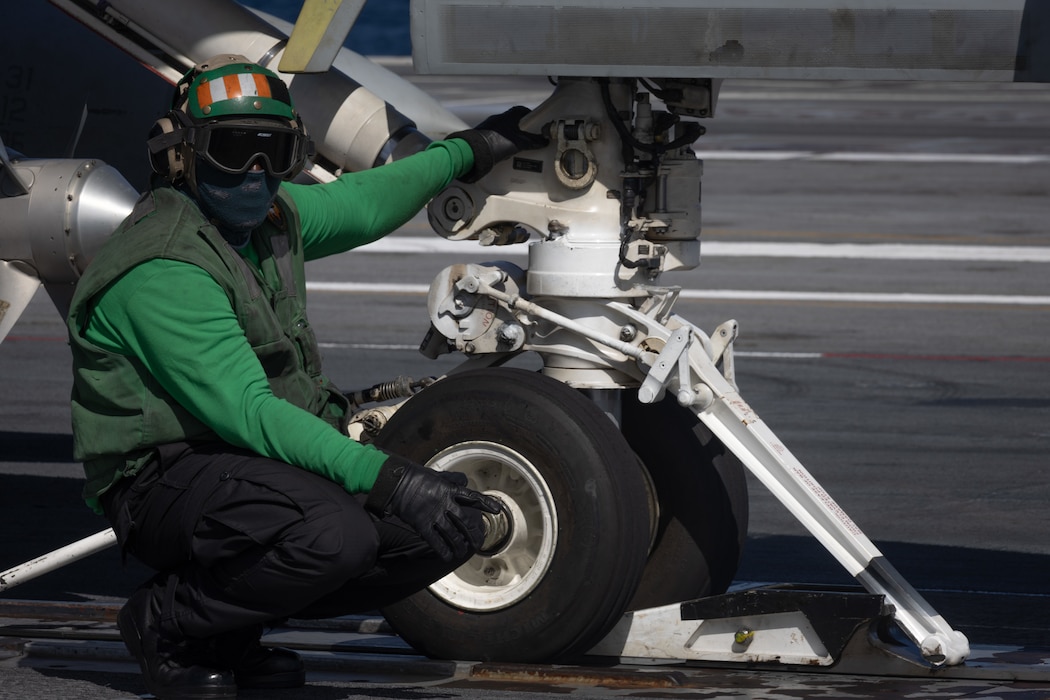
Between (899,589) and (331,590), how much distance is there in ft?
5.02

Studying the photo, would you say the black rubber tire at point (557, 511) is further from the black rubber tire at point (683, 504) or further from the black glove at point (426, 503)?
the black glove at point (426, 503)

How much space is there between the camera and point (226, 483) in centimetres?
430

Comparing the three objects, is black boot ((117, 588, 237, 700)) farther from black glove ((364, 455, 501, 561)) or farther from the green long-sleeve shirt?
black glove ((364, 455, 501, 561))

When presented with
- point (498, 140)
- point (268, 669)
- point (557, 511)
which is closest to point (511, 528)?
point (557, 511)

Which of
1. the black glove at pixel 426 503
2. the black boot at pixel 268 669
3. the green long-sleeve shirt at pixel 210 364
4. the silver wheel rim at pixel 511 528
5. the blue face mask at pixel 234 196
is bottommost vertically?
the black boot at pixel 268 669

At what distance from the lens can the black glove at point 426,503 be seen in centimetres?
411

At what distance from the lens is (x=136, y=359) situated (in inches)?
171

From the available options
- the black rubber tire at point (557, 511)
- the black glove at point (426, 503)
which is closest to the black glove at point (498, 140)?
the black rubber tire at point (557, 511)

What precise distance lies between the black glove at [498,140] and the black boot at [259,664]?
4.93 feet

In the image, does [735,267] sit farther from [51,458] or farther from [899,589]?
[899,589]

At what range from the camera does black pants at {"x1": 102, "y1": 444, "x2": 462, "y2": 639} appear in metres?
4.24

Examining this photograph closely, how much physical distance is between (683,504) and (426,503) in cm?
137

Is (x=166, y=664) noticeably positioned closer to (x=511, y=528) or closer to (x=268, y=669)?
(x=268, y=669)

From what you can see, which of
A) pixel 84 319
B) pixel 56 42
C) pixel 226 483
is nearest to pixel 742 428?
pixel 226 483
